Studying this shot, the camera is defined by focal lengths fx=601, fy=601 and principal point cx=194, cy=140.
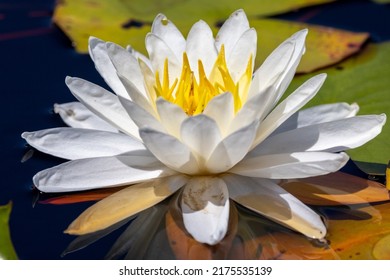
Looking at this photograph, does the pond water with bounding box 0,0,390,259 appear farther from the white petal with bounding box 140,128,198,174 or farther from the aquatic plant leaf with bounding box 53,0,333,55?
the white petal with bounding box 140,128,198,174

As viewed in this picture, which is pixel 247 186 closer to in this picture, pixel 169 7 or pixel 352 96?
pixel 352 96

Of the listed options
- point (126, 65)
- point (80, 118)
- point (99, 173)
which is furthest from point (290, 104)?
point (80, 118)

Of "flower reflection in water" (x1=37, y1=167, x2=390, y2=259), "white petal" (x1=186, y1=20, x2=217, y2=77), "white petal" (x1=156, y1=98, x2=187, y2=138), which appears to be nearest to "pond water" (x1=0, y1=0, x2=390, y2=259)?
"flower reflection in water" (x1=37, y1=167, x2=390, y2=259)

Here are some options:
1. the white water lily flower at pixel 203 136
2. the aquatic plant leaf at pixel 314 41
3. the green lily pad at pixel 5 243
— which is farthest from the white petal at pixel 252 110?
the aquatic plant leaf at pixel 314 41

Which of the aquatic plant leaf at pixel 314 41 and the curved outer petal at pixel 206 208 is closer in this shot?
the curved outer petal at pixel 206 208

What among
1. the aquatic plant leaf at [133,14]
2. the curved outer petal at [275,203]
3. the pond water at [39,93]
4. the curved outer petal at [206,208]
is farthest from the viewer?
the aquatic plant leaf at [133,14]

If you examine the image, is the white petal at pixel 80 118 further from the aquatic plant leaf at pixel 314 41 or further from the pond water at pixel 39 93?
the aquatic plant leaf at pixel 314 41
